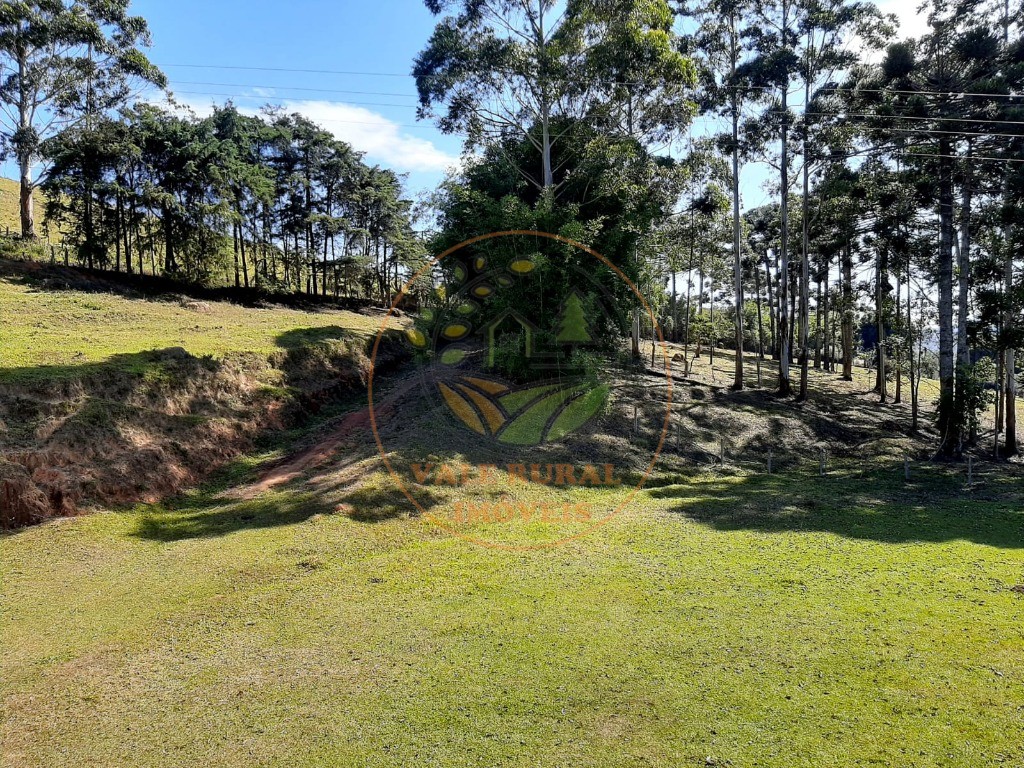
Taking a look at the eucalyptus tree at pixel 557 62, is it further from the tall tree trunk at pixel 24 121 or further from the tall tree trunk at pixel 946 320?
the tall tree trunk at pixel 24 121

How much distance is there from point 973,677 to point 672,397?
18134mm

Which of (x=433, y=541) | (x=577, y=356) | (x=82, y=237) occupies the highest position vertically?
(x=82, y=237)

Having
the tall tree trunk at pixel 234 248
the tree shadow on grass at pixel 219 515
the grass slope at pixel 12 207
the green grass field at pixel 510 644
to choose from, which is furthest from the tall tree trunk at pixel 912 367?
the grass slope at pixel 12 207

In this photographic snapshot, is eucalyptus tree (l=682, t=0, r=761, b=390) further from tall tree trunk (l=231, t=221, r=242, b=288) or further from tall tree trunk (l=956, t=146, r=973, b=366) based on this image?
tall tree trunk (l=231, t=221, r=242, b=288)

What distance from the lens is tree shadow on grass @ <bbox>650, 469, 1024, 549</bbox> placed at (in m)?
11.1

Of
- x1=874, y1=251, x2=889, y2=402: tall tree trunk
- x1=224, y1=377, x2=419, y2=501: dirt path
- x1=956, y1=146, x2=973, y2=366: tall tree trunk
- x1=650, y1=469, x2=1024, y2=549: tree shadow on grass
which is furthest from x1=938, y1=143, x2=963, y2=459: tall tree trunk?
x1=224, y1=377, x2=419, y2=501: dirt path

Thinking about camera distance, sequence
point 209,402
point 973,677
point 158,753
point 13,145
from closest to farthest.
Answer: point 158,753
point 973,677
point 209,402
point 13,145

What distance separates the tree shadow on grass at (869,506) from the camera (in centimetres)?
1112

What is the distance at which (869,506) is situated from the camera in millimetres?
13180

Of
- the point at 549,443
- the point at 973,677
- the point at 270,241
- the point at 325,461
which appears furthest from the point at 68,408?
the point at 270,241

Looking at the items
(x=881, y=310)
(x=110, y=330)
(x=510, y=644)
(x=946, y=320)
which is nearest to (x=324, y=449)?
(x=510, y=644)

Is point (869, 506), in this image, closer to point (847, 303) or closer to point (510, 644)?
point (510, 644)

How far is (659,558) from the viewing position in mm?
Answer: 9977

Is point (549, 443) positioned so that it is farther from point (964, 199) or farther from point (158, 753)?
point (964, 199)
